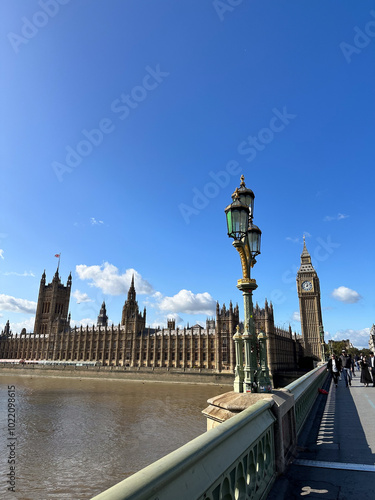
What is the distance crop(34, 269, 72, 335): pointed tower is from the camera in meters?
126

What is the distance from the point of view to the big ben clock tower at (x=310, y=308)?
112300 mm

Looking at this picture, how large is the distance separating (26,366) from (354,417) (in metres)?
95.6

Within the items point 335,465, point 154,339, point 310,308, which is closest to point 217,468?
point 335,465

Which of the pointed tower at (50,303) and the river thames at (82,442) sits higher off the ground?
the pointed tower at (50,303)

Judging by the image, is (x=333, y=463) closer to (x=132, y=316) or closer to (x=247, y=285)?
(x=247, y=285)

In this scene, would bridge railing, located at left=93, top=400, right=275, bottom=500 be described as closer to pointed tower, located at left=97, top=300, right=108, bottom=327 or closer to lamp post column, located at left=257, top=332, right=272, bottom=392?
lamp post column, located at left=257, top=332, right=272, bottom=392

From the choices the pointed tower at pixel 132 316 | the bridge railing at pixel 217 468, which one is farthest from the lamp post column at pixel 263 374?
the pointed tower at pixel 132 316

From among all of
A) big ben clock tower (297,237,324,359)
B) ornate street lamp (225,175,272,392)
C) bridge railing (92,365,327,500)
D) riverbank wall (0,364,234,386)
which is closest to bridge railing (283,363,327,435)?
ornate street lamp (225,175,272,392)

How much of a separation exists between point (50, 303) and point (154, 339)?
206 feet

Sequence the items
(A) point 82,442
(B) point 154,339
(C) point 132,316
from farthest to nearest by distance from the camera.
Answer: (C) point 132,316 < (B) point 154,339 < (A) point 82,442

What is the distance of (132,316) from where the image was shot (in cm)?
10112

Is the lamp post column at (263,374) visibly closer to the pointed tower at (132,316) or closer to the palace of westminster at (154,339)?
the palace of westminster at (154,339)

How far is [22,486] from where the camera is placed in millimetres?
14125

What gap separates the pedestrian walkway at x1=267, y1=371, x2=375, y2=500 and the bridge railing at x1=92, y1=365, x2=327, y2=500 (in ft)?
1.00
